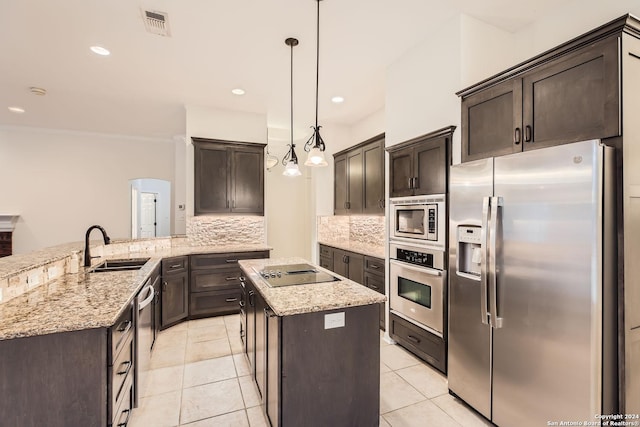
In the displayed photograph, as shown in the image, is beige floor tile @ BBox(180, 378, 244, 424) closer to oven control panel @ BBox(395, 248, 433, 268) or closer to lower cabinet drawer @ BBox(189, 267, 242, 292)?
lower cabinet drawer @ BBox(189, 267, 242, 292)

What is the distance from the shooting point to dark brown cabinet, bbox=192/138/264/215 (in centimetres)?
448

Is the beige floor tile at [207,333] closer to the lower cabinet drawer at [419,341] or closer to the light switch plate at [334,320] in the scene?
the lower cabinet drawer at [419,341]

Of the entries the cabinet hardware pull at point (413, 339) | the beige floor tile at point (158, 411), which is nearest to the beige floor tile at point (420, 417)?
the cabinet hardware pull at point (413, 339)

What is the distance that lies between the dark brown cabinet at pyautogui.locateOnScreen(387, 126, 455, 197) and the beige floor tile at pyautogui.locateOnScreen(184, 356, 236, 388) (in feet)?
7.98

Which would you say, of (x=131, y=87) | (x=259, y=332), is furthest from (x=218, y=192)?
(x=259, y=332)

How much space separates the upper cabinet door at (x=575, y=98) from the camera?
1.58 meters

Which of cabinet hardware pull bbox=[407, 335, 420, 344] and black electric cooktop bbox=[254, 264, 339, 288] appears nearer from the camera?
black electric cooktop bbox=[254, 264, 339, 288]

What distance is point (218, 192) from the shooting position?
457 centimetres

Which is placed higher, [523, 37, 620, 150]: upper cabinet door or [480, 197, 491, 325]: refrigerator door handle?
[523, 37, 620, 150]: upper cabinet door

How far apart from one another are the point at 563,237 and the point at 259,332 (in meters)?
1.95

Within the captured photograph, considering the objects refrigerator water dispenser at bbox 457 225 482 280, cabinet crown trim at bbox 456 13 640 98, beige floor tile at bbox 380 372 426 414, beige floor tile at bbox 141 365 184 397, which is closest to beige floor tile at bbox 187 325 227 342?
beige floor tile at bbox 141 365 184 397

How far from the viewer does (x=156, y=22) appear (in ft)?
8.73

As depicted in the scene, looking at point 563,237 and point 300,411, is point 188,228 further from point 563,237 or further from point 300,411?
point 563,237

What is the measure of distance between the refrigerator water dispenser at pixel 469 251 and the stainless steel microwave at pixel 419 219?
35 centimetres
